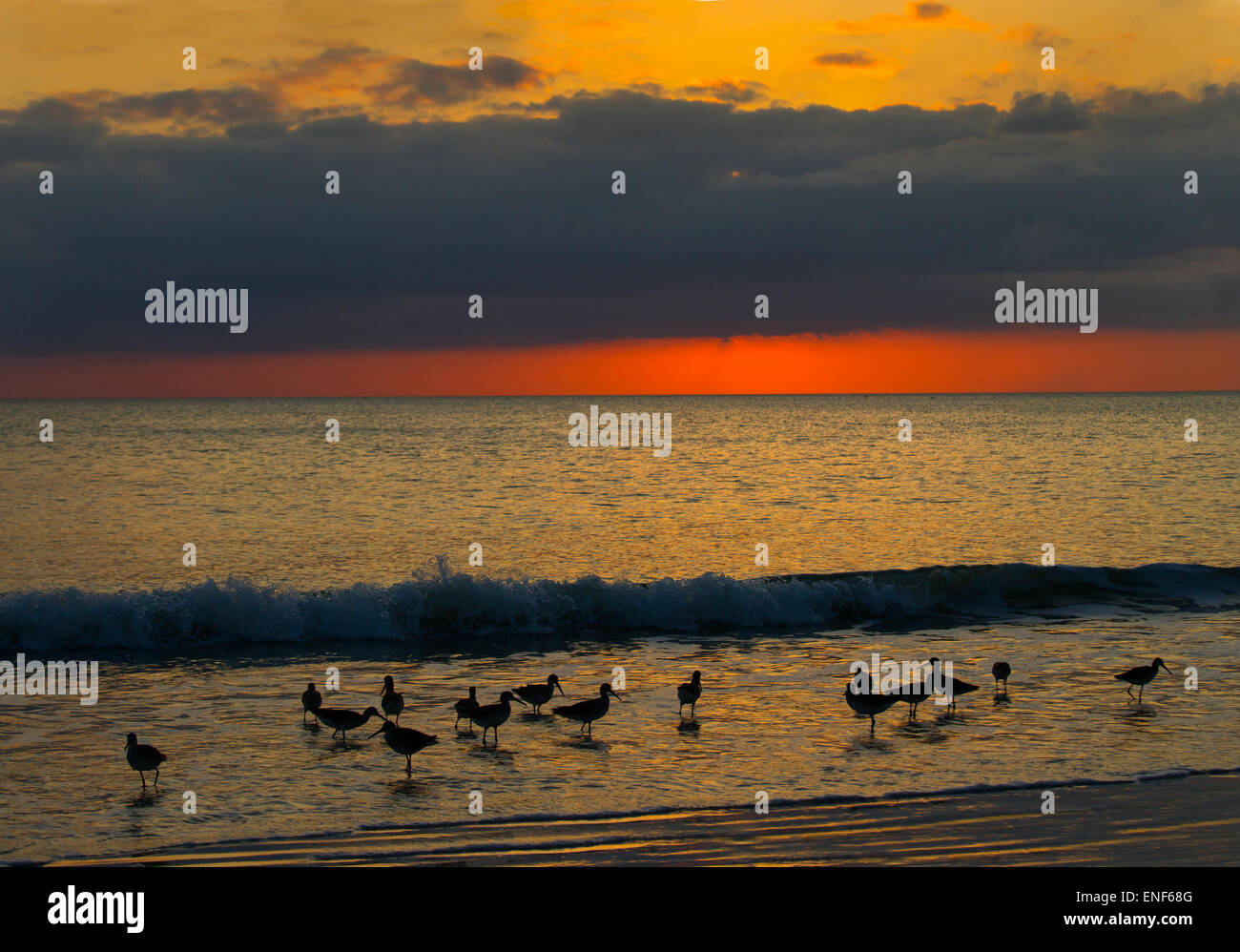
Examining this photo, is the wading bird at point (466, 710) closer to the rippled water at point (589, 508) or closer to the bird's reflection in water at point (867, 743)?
the bird's reflection in water at point (867, 743)

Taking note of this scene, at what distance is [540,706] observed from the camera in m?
15.5

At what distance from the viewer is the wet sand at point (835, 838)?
30.7ft

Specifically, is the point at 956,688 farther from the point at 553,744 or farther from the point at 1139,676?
the point at 553,744

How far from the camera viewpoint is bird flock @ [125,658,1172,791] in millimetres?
12750

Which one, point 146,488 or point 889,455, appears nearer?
point 146,488

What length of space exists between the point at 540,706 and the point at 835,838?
6.41 meters

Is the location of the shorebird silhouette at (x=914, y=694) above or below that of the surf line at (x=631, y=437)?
below

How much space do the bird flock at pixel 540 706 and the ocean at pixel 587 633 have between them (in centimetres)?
26

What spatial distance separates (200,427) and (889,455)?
8401 centimetres

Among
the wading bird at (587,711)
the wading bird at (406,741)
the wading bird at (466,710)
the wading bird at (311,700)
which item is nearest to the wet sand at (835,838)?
the wading bird at (406,741)

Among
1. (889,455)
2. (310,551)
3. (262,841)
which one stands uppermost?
(889,455)
